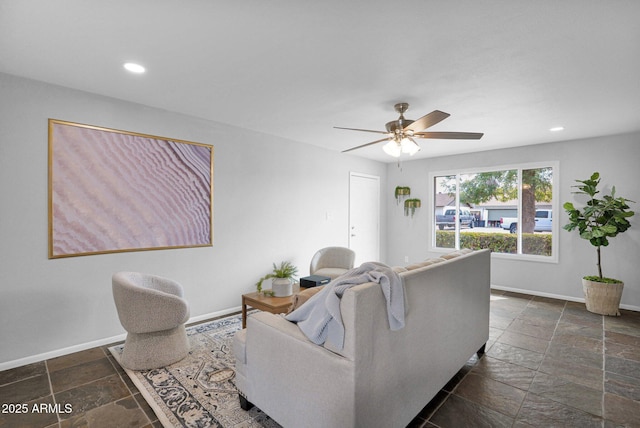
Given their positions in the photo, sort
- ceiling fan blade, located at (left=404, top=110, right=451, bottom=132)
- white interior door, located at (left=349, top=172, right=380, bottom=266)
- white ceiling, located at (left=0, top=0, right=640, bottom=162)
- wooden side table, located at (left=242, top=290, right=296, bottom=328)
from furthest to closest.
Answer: white interior door, located at (left=349, top=172, right=380, bottom=266) < wooden side table, located at (left=242, top=290, right=296, bottom=328) < ceiling fan blade, located at (left=404, top=110, right=451, bottom=132) < white ceiling, located at (left=0, top=0, right=640, bottom=162)

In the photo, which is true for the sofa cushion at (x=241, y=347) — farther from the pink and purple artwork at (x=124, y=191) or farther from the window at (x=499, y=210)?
the window at (x=499, y=210)

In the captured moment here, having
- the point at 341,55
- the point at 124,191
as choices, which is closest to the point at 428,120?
the point at 341,55

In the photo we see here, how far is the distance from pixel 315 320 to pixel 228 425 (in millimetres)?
964

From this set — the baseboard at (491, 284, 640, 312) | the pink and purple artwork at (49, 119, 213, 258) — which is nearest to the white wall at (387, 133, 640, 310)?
the baseboard at (491, 284, 640, 312)

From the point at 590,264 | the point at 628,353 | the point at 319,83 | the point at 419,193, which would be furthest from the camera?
the point at 419,193

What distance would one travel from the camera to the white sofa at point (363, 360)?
142 cm

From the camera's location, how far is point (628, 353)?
9.48ft

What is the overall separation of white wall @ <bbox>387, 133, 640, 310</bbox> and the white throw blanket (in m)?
4.53

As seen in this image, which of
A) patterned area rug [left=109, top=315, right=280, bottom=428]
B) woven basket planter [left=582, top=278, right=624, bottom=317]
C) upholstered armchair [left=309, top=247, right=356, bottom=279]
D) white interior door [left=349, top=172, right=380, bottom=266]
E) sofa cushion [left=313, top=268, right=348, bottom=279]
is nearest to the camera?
patterned area rug [left=109, top=315, right=280, bottom=428]

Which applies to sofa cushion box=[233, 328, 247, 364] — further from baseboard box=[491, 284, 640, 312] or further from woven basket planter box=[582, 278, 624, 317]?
baseboard box=[491, 284, 640, 312]

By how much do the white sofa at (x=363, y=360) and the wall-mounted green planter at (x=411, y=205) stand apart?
3.97 m

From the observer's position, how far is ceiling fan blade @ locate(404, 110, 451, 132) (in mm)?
2373

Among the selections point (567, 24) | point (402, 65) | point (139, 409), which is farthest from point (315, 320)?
point (567, 24)

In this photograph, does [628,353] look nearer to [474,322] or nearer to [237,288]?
[474,322]
